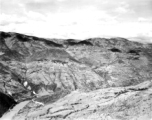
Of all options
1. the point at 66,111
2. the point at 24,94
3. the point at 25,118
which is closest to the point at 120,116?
the point at 66,111

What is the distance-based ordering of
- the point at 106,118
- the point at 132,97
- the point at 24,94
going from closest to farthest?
the point at 106,118, the point at 132,97, the point at 24,94

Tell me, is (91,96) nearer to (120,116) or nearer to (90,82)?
(120,116)

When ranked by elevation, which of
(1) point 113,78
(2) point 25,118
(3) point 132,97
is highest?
(3) point 132,97

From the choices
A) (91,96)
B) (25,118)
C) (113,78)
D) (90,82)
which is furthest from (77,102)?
(113,78)

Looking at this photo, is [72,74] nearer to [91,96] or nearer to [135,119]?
[91,96]

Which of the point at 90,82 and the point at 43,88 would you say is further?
the point at 90,82

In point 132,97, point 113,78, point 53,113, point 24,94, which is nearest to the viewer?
point 132,97

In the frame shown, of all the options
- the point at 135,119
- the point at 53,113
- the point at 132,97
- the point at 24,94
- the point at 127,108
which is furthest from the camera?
the point at 24,94

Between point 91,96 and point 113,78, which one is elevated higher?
point 91,96

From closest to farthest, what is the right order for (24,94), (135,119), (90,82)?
(135,119), (24,94), (90,82)
